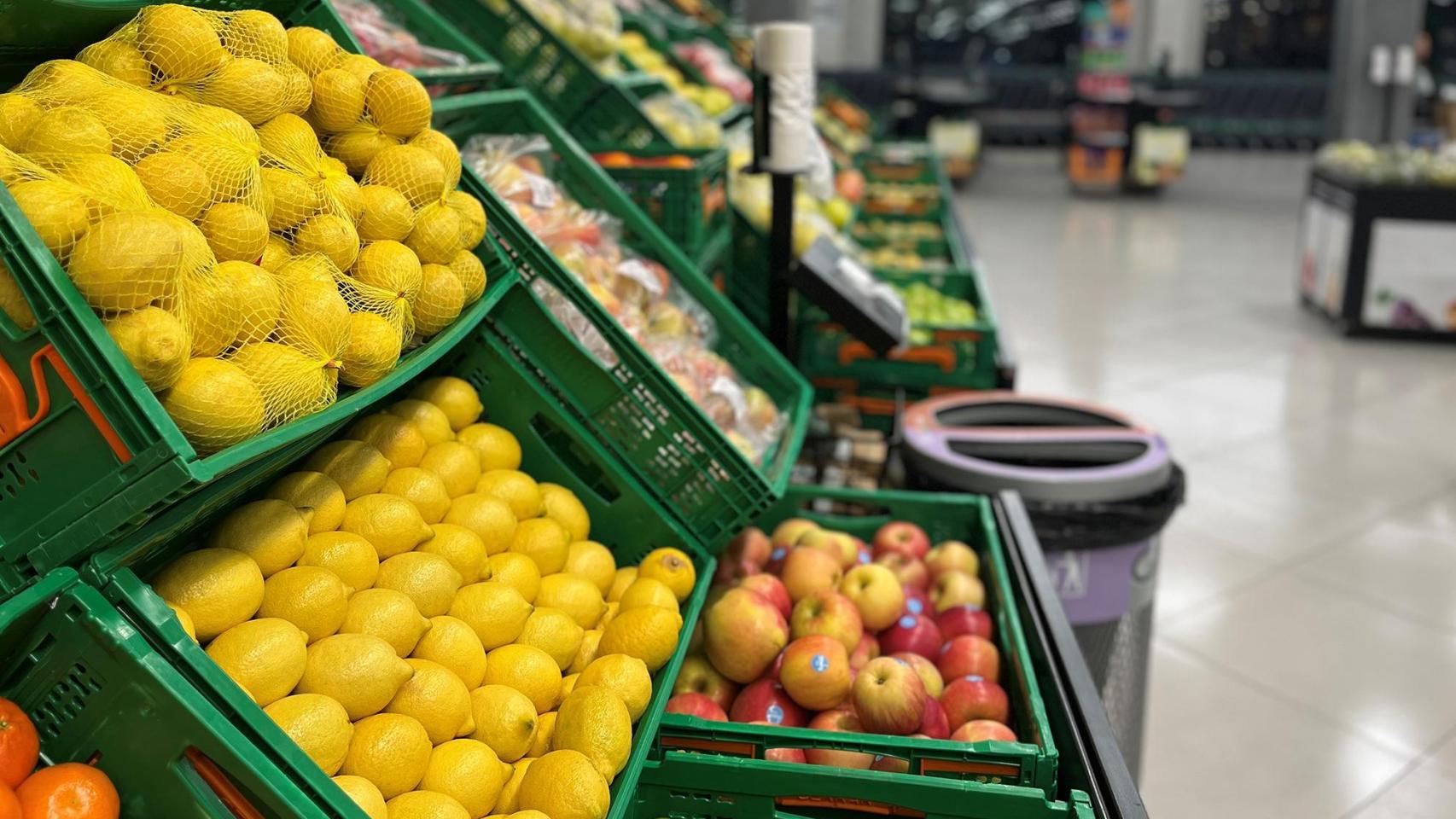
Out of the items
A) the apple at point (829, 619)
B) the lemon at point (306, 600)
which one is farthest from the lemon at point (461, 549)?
the apple at point (829, 619)

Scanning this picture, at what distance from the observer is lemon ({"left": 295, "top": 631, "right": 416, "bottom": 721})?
1329mm

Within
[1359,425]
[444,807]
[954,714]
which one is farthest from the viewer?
[1359,425]

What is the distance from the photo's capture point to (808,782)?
156cm

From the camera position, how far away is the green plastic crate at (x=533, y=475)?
3.74ft

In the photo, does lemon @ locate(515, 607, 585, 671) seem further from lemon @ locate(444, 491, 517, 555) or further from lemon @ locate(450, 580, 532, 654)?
lemon @ locate(444, 491, 517, 555)

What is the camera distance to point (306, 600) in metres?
1.37

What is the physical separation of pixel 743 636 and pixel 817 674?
16 cm

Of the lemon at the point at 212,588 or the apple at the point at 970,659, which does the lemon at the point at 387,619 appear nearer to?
the lemon at the point at 212,588

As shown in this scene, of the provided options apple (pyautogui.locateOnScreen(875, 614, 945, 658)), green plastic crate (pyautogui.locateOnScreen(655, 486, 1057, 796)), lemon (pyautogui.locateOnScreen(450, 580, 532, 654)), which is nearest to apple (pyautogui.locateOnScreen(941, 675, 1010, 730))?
green plastic crate (pyautogui.locateOnScreen(655, 486, 1057, 796))

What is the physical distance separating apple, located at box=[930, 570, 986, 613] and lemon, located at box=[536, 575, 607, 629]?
0.73m

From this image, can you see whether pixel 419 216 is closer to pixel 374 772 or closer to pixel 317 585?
pixel 317 585

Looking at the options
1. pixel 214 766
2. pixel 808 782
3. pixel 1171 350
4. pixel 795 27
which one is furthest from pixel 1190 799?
pixel 1171 350

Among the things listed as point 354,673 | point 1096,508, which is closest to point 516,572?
point 354,673

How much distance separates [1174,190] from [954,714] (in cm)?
1386
